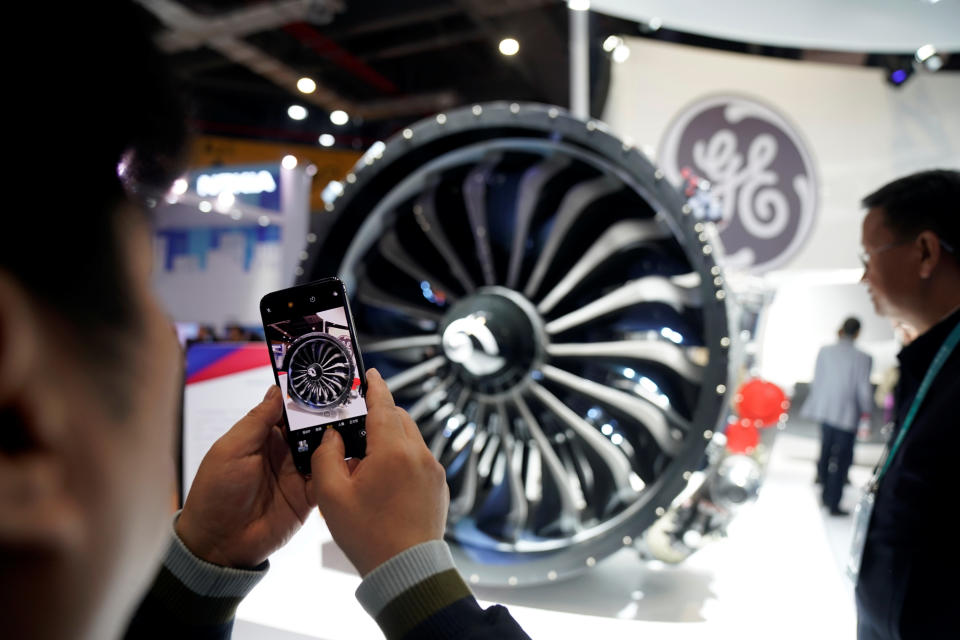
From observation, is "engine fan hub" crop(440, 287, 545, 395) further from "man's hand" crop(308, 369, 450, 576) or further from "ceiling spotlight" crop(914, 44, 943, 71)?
"ceiling spotlight" crop(914, 44, 943, 71)

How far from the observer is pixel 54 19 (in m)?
0.29

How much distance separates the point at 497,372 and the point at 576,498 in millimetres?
362

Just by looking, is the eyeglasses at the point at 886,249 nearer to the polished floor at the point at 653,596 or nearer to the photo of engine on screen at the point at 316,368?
the polished floor at the point at 653,596

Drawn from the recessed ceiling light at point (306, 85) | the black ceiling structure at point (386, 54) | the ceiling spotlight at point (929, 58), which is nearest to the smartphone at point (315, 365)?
the black ceiling structure at point (386, 54)

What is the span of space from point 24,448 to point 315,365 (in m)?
0.39

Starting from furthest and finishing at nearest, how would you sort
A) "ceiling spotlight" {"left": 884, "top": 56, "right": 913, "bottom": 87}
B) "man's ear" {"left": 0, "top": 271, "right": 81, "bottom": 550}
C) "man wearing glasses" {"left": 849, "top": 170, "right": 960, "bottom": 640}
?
"ceiling spotlight" {"left": 884, "top": 56, "right": 913, "bottom": 87}, "man wearing glasses" {"left": 849, "top": 170, "right": 960, "bottom": 640}, "man's ear" {"left": 0, "top": 271, "right": 81, "bottom": 550}


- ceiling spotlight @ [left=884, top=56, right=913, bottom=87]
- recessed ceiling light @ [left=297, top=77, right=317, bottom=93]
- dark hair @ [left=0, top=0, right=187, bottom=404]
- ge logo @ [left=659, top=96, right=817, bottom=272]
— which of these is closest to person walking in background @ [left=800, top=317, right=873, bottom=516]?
ge logo @ [left=659, top=96, right=817, bottom=272]

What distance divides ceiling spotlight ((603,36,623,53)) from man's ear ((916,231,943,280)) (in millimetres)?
2153

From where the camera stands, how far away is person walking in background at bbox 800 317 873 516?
321cm

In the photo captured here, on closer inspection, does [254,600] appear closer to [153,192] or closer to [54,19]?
[153,192]

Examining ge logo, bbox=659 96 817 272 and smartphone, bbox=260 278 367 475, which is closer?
smartphone, bbox=260 278 367 475

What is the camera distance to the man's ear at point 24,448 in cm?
26

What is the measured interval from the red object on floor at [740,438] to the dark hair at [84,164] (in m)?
1.43

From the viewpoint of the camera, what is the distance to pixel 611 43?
299 cm
